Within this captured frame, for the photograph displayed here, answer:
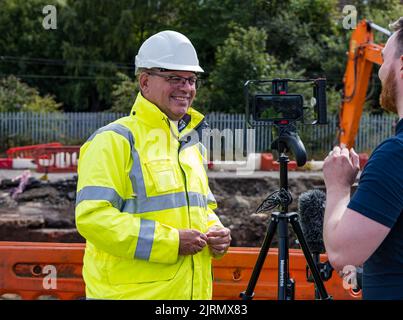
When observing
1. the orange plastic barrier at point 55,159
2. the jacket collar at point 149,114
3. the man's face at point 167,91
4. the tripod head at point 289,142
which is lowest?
the orange plastic barrier at point 55,159

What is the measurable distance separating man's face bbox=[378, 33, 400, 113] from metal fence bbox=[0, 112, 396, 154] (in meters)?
19.4

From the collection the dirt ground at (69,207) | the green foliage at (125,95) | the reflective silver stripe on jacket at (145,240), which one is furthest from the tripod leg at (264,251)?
the green foliage at (125,95)

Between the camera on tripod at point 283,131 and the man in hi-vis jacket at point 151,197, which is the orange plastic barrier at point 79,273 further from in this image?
the man in hi-vis jacket at point 151,197

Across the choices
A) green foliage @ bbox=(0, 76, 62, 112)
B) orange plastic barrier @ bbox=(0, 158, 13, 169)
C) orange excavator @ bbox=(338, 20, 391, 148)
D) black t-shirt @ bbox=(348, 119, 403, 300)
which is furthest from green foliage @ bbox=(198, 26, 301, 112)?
black t-shirt @ bbox=(348, 119, 403, 300)

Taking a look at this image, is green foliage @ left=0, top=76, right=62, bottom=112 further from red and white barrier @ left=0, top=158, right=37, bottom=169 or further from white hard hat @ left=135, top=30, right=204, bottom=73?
white hard hat @ left=135, top=30, right=204, bottom=73

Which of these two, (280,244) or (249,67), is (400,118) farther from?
(249,67)

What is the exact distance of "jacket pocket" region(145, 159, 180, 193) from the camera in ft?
8.82

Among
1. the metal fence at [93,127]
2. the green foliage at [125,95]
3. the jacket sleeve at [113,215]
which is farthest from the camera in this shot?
the green foliage at [125,95]

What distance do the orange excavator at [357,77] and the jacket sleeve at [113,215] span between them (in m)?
9.85

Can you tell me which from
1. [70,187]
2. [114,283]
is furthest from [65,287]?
[70,187]

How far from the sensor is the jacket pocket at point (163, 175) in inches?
106

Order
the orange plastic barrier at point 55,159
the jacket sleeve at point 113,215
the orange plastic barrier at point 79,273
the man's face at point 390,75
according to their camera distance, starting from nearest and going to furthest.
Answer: the man's face at point 390,75 < the jacket sleeve at point 113,215 < the orange plastic barrier at point 79,273 < the orange plastic barrier at point 55,159

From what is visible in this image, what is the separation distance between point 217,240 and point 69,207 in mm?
11552

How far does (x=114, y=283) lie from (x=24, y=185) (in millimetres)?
13229
